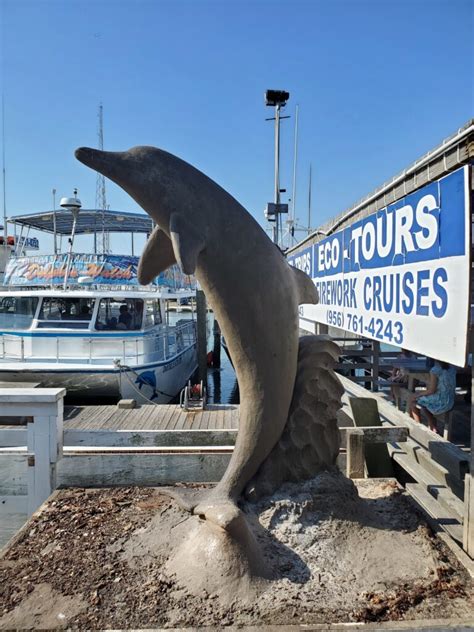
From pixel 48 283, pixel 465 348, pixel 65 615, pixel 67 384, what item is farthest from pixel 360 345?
pixel 65 615

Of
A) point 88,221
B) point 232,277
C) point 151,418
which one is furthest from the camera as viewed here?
point 88,221

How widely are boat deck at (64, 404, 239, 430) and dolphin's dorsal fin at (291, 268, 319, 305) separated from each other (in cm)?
461

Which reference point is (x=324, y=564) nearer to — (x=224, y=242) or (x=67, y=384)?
(x=224, y=242)

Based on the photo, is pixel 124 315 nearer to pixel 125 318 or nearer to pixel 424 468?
pixel 125 318

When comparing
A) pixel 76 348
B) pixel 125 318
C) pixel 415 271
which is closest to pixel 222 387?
pixel 125 318

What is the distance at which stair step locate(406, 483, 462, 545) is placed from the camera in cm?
368

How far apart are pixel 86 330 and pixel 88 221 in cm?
598

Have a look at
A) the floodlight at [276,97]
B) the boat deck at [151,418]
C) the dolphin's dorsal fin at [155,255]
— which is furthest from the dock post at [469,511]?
the floodlight at [276,97]

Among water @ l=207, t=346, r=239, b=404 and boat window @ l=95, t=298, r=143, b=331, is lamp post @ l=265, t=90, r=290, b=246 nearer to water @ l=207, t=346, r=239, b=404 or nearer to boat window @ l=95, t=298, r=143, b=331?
boat window @ l=95, t=298, r=143, b=331

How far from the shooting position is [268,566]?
3.04 metres

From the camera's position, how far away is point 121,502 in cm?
424

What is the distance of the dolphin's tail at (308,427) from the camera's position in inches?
140

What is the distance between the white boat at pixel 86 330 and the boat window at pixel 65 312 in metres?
0.02

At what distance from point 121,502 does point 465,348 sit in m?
3.20
